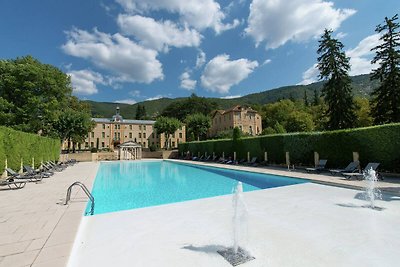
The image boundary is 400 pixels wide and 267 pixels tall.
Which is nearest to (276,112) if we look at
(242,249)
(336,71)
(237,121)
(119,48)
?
(237,121)

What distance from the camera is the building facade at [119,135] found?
2245 inches

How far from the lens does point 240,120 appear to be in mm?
51375

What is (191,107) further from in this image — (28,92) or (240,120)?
(28,92)

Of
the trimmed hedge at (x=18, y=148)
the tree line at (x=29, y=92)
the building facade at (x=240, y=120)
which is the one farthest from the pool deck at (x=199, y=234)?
the building facade at (x=240, y=120)

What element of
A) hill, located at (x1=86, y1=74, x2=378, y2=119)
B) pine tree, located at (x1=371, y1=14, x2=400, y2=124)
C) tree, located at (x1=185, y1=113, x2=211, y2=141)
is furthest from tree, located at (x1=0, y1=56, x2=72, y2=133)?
hill, located at (x1=86, y1=74, x2=378, y2=119)

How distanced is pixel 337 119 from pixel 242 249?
25933 millimetres

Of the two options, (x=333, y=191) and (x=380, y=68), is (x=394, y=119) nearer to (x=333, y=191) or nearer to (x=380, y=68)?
(x=380, y=68)

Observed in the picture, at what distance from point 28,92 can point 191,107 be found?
51458 mm

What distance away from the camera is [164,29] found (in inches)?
593

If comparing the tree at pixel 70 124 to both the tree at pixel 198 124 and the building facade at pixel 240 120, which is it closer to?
the tree at pixel 198 124

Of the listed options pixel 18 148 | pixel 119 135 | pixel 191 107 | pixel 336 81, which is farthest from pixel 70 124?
pixel 191 107

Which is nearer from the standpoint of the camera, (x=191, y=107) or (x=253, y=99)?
(x=191, y=107)

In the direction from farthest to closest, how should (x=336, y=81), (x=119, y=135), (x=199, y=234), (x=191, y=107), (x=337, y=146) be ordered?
(x=191, y=107), (x=119, y=135), (x=336, y=81), (x=337, y=146), (x=199, y=234)

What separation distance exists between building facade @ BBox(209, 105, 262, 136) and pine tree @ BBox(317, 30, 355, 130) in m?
25.4
